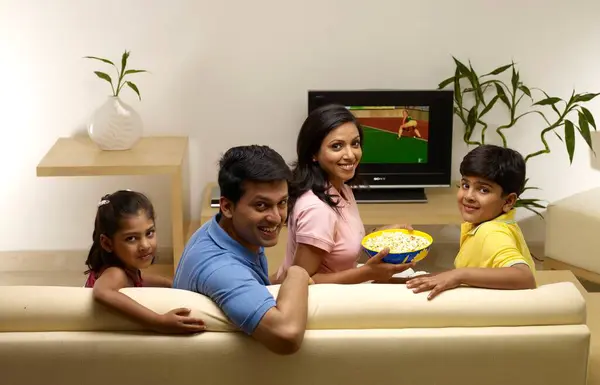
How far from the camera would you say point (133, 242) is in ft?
8.68

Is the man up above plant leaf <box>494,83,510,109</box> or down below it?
below

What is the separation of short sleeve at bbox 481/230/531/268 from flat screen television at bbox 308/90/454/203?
2293mm

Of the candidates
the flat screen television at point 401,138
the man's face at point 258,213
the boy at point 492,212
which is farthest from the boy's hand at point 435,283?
the flat screen television at point 401,138

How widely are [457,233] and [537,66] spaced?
108cm

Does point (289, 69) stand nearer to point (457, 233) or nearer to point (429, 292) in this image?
point (457, 233)

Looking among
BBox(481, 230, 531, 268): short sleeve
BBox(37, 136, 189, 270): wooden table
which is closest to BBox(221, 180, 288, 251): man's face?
BBox(481, 230, 531, 268): short sleeve

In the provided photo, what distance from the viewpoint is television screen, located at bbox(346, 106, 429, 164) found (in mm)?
4922

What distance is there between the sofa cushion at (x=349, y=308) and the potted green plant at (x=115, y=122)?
2.45 meters

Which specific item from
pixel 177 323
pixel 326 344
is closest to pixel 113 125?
pixel 177 323

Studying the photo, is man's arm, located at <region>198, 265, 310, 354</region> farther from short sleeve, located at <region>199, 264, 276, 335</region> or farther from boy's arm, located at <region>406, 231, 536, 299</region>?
boy's arm, located at <region>406, 231, 536, 299</region>

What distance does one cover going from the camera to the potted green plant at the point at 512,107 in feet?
15.8

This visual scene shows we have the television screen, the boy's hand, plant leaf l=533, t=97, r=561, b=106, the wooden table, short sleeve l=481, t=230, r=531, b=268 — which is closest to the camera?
the boy's hand

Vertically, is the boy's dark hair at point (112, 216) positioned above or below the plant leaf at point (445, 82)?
below

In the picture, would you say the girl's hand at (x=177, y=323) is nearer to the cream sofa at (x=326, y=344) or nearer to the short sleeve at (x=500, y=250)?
the cream sofa at (x=326, y=344)
